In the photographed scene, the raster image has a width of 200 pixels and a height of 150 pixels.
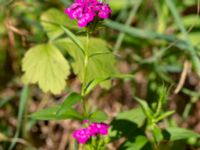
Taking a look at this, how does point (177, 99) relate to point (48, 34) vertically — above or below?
below

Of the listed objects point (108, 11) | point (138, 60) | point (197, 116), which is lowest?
point (197, 116)

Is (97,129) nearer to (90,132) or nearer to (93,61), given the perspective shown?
(90,132)

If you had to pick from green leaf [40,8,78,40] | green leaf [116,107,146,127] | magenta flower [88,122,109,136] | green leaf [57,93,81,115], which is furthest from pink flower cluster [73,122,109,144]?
green leaf [40,8,78,40]

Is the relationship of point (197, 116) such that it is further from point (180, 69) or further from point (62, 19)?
point (62, 19)

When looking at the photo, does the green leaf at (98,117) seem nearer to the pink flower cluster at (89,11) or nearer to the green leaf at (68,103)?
the green leaf at (68,103)

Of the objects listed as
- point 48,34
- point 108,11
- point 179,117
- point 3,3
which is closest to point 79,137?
point 108,11

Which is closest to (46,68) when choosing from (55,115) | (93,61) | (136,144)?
(93,61)
